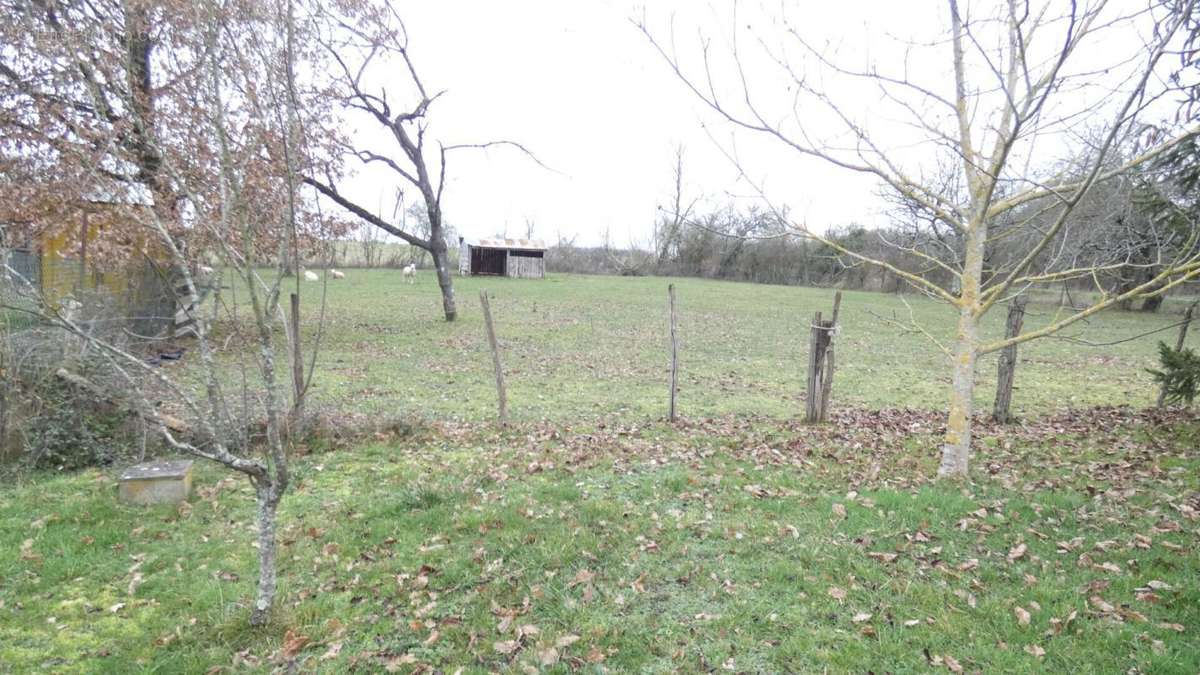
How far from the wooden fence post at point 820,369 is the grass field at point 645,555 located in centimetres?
33

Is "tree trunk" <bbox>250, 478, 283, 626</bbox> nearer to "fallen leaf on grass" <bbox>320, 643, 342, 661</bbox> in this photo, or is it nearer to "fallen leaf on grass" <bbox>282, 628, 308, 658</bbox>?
"fallen leaf on grass" <bbox>282, 628, 308, 658</bbox>

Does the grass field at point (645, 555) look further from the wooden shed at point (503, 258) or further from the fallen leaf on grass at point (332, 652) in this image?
the wooden shed at point (503, 258)

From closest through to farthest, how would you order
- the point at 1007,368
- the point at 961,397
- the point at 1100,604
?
the point at 1100,604 → the point at 961,397 → the point at 1007,368

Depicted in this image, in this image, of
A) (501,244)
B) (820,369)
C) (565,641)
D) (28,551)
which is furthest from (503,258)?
(565,641)

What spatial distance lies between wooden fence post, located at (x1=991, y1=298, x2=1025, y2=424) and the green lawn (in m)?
1.76

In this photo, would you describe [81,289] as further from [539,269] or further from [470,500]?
[539,269]

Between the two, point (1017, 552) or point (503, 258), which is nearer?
point (1017, 552)

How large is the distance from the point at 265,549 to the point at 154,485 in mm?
2638

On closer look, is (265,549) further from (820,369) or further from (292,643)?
(820,369)

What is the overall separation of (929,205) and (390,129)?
627 inches

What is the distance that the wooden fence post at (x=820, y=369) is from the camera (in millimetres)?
7734

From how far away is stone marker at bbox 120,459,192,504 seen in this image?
5047 mm

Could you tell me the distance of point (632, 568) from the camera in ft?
13.4

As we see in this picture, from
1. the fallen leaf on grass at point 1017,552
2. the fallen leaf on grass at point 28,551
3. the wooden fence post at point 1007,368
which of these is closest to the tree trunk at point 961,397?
the fallen leaf on grass at point 1017,552
